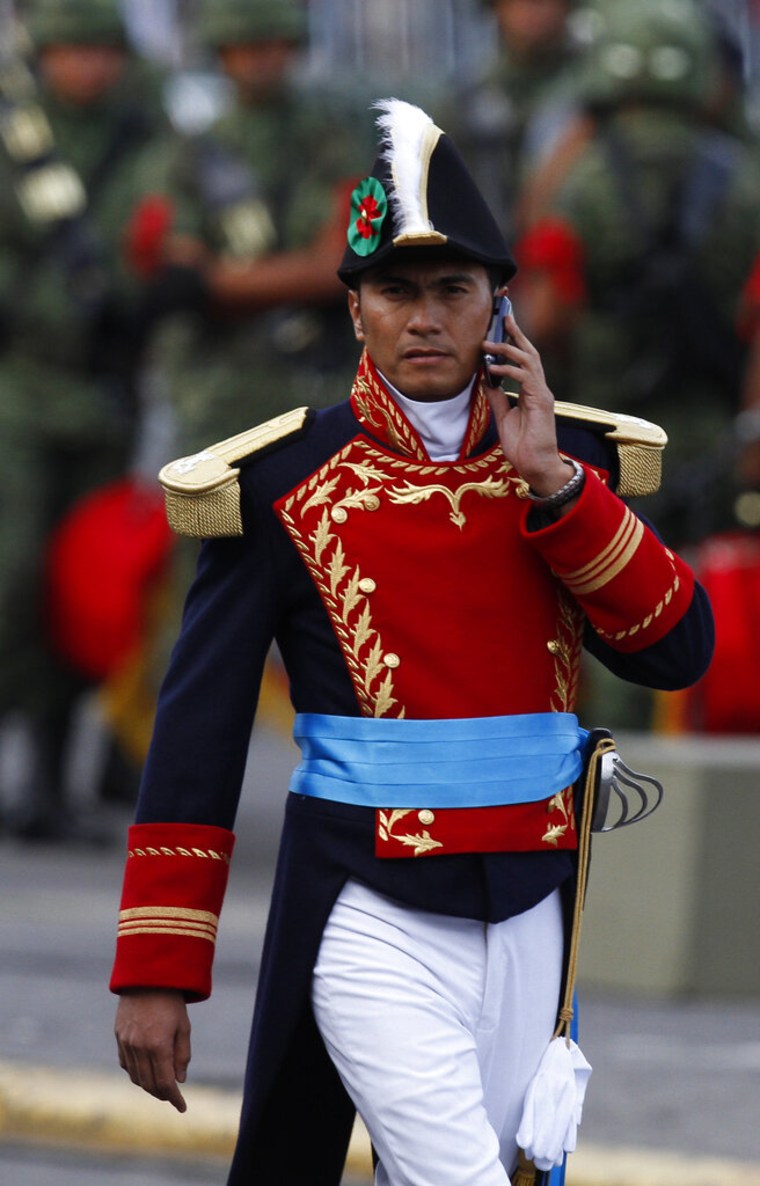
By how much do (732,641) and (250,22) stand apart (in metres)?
3.26

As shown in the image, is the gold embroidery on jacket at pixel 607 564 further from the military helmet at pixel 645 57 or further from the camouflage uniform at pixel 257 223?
the camouflage uniform at pixel 257 223

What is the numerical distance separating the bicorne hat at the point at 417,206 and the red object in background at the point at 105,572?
5955mm

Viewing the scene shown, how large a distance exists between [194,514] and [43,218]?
21.4 feet

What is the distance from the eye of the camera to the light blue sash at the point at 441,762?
3.81 meters

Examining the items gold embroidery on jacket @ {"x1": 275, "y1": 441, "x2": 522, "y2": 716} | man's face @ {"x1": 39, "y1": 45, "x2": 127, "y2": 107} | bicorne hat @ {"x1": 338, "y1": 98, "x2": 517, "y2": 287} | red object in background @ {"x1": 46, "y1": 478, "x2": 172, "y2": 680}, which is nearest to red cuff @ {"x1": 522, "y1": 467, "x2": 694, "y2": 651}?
gold embroidery on jacket @ {"x1": 275, "y1": 441, "x2": 522, "y2": 716}

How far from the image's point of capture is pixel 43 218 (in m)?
10.3

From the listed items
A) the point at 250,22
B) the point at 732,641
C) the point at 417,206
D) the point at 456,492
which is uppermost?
the point at 250,22

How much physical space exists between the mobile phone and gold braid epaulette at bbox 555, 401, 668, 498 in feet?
0.70

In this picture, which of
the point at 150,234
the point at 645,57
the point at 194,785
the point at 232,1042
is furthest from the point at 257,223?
the point at 194,785

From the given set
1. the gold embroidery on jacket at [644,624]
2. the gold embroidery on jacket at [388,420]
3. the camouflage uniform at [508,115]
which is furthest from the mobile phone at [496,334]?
the camouflage uniform at [508,115]

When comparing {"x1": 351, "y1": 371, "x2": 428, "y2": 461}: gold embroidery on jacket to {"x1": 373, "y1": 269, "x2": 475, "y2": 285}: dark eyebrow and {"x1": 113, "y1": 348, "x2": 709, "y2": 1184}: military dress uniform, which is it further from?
{"x1": 373, "y1": 269, "x2": 475, "y2": 285}: dark eyebrow

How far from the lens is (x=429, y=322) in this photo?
3.85 metres

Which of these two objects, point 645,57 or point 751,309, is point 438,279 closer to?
point 751,309

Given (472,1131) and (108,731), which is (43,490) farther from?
(472,1131)
